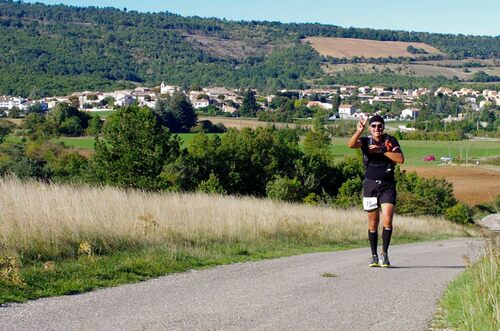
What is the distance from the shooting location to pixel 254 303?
786cm

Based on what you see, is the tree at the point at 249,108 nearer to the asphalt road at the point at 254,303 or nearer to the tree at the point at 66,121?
the tree at the point at 66,121

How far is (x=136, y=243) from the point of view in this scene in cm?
1157

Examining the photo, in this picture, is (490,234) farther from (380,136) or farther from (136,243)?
(136,243)

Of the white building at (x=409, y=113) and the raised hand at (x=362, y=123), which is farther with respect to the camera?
the white building at (x=409, y=113)

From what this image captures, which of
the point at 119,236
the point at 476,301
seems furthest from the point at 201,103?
the point at 476,301

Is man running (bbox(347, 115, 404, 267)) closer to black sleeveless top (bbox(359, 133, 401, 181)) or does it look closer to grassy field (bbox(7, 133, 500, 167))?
black sleeveless top (bbox(359, 133, 401, 181))

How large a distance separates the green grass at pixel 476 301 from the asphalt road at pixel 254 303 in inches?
Result: 7.5

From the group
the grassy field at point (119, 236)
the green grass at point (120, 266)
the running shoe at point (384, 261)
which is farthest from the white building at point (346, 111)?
the running shoe at point (384, 261)

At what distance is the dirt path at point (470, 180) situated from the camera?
7193cm

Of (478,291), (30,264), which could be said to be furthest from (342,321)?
(30,264)

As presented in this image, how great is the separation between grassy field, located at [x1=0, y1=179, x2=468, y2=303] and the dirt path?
5410 centimetres

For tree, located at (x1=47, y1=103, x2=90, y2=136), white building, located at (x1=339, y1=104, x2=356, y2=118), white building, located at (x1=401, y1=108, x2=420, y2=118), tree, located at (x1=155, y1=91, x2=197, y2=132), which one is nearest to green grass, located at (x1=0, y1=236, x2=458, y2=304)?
tree, located at (x1=47, y1=103, x2=90, y2=136)

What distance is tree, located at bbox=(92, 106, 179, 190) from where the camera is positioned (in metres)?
39.7

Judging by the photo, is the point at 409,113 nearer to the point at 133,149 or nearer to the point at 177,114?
the point at 177,114
